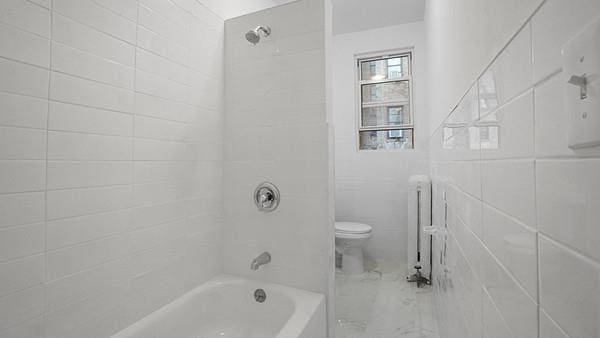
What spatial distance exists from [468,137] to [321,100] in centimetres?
81

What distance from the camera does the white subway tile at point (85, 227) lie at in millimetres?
927

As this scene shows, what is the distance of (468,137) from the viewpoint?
2.99ft

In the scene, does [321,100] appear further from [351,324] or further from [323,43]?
[351,324]

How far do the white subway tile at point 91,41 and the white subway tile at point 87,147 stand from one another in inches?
12.7

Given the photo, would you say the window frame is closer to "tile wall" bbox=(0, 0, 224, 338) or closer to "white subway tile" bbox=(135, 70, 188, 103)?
"tile wall" bbox=(0, 0, 224, 338)

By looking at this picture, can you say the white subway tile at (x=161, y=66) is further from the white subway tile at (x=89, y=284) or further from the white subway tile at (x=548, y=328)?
the white subway tile at (x=548, y=328)

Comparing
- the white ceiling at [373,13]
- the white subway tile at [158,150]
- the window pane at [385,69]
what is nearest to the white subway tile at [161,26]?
the white subway tile at [158,150]

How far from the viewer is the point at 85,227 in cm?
102

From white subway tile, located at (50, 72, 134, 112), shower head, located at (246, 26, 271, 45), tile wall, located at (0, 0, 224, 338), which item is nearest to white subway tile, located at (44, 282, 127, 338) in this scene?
tile wall, located at (0, 0, 224, 338)

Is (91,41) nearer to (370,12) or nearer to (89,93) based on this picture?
(89,93)

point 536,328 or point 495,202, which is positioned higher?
point 495,202

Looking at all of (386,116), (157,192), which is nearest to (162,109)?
(157,192)

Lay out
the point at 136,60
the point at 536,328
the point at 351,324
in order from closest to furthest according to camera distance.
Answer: the point at 536,328 < the point at 136,60 < the point at 351,324

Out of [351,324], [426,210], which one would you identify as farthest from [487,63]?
[426,210]
